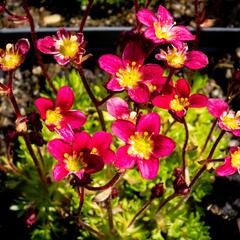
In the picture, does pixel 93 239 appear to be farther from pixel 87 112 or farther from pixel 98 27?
pixel 98 27

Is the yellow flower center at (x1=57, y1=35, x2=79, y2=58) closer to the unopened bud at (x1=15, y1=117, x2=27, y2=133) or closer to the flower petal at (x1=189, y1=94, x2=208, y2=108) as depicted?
the unopened bud at (x1=15, y1=117, x2=27, y2=133)

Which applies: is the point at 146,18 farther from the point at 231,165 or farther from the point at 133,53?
the point at 231,165

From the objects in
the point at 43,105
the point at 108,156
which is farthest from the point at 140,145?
the point at 43,105

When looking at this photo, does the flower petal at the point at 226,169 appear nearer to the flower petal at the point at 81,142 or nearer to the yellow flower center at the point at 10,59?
the flower petal at the point at 81,142

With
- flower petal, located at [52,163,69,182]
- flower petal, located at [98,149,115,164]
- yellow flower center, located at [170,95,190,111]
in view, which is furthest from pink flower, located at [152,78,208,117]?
flower petal, located at [52,163,69,182]

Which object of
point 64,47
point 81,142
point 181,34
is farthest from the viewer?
point 181,34

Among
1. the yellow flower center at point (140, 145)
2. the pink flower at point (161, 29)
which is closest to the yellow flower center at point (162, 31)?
the pink flower at point (161, 29)

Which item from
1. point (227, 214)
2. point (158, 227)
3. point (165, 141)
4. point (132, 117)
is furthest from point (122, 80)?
point (227, 214)
